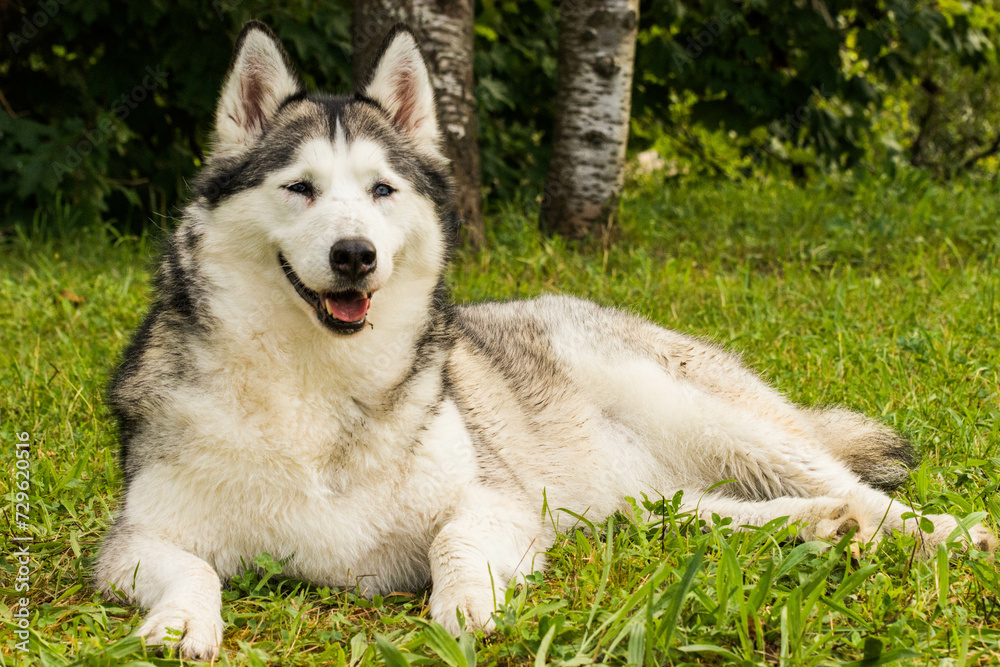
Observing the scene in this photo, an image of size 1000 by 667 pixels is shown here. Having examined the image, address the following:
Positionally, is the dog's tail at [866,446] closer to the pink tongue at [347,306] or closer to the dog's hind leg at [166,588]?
the pink tongue at [347,306]

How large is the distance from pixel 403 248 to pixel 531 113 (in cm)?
589

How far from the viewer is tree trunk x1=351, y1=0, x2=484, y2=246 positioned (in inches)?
222

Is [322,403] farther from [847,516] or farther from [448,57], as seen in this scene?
[448,57]

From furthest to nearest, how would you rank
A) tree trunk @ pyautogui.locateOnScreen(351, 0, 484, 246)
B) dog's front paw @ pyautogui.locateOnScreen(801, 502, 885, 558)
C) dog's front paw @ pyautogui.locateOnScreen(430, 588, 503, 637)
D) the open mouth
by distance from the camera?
tree trunk @ pyautogui.locateOnScreen(351, 0, 484, 246), dog's front paw @ pyautogui.locateOnScreen(801, 502, 885, 558), the open mouth, dog's front paw @ pyautogui.locateOnScreen(430, 588, 503, 637)

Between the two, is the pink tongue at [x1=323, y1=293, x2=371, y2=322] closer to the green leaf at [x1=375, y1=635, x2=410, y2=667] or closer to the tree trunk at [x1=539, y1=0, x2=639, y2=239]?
the green leaf at [x1=375, y1=635, x2=410, y2=667]

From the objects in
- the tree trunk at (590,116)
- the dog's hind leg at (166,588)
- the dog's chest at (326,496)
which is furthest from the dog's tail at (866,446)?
the tree trunk at (590,116)

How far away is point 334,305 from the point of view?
2.43 meters

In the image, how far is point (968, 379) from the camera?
12.7ft

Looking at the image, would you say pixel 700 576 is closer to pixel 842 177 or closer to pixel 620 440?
pixel 620 440

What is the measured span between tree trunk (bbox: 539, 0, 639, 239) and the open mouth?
4188 mm

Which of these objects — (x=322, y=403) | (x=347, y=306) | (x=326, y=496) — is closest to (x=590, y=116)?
(x=347, y=306)

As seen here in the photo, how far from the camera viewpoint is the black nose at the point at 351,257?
Result: 7.53ft

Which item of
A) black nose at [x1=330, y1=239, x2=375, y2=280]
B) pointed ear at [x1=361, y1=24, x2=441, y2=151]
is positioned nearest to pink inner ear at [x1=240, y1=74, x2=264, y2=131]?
pointed ear at [x1=361, y1=24, x2=441, y2=151]

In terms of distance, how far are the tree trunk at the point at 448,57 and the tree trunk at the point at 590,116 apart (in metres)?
0.78
